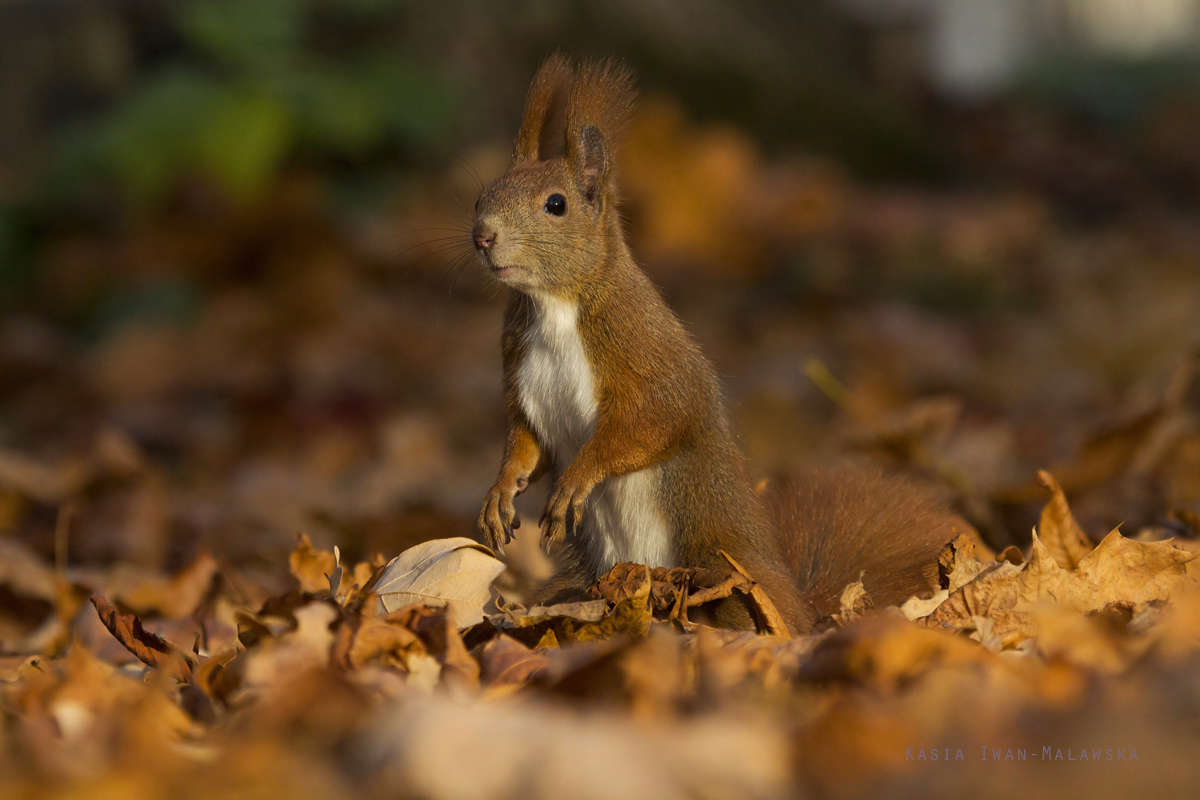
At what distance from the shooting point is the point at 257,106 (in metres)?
7.25

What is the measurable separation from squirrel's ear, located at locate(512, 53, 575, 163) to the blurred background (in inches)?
44.2

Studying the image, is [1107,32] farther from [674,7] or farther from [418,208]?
[418,208]

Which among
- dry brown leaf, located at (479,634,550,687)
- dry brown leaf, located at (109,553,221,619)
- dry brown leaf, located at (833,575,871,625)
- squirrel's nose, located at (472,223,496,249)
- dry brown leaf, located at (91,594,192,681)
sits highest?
squirrel's nose, located at (472,223,496,249)

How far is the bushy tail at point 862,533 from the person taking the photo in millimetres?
2287

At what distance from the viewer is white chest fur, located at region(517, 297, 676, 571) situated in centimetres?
233

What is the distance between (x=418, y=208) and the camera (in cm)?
749

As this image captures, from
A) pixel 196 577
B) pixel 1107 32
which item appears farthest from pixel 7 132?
pixel 1107 32

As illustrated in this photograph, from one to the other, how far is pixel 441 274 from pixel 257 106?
1549mm

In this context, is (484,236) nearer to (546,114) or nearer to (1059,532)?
(546,114)

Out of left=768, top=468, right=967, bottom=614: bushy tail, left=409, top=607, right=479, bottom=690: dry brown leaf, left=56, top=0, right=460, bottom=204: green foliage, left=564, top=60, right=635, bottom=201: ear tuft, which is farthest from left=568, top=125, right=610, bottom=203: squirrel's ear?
left=56, top=0, right=460, bottom=204: green foliage

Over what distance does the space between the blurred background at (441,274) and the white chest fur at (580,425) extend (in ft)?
2.97

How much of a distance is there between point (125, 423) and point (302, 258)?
184cm

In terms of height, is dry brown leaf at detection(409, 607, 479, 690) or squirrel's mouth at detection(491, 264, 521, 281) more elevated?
squirrel's mouth at detection(491, 264, 521, 281)

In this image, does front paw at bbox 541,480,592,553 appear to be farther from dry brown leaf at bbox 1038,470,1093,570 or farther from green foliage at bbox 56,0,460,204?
green foliage at bbox 56,0,460,204
